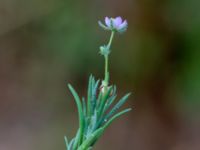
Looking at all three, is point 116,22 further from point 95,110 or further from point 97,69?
point 97,69

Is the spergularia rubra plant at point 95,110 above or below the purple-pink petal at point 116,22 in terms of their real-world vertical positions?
below

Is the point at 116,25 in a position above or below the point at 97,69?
below

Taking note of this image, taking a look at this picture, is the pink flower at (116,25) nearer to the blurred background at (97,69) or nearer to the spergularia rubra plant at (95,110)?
the spergularia rubra plant at (95,110)

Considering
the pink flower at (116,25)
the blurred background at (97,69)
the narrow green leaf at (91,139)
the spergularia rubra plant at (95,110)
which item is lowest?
the narrow green leaf at (91,139)

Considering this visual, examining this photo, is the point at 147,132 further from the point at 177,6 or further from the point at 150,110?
the point at 177,6

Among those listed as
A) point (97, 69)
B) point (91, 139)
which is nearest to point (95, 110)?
point (91, 139)

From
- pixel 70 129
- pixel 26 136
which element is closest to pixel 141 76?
pixel 70 129

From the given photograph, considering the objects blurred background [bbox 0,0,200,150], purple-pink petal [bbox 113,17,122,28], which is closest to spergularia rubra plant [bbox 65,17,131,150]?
purple-pink petal [bbox 113,17,122,28]

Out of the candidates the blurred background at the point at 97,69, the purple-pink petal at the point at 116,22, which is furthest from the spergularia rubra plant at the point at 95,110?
the blurred background at the point at 97,69
